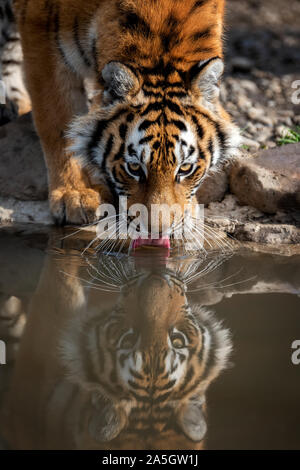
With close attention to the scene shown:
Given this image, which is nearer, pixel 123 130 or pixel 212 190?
pixel 123 130

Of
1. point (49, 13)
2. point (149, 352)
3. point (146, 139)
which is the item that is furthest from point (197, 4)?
point (149, 352)

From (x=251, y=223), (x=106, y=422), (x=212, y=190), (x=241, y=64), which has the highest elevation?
(x=241, y=64)

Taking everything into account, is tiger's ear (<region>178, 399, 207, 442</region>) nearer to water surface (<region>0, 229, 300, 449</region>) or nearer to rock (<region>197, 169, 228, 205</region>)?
water surface (<region>0, 229, 300, 449</region>)

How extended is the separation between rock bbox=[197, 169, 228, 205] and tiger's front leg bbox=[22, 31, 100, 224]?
618 mm

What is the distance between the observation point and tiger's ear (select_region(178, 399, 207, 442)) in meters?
1.39

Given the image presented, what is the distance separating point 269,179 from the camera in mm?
3256

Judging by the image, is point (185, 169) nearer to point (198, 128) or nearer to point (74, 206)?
point (198, 128)

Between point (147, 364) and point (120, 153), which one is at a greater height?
point (120, 153)

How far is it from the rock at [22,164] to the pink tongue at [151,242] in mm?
1013

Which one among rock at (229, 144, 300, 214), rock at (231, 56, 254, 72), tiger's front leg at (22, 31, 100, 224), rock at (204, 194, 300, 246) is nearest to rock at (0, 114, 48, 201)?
tiger's front leg at (22, 31, 100, 224)

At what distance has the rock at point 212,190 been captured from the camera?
3482 millimetres

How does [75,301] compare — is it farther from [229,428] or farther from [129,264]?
[229,428]

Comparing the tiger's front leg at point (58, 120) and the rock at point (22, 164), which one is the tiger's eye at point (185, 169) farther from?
the rock at point (22, 164)

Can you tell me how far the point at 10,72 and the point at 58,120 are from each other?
132 centimetres
